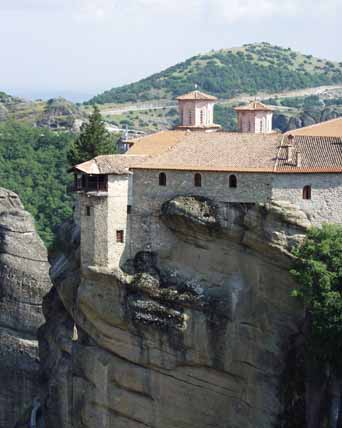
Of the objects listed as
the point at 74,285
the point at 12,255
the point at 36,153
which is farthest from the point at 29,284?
the point at 36,153

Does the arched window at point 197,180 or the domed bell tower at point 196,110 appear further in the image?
the domed bell tower at point 196,110

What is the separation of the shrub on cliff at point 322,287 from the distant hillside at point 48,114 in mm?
96909

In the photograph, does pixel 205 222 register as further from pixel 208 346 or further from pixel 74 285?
pixel 74 285

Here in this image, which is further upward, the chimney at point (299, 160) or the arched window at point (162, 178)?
the chimney at point (299, 160)

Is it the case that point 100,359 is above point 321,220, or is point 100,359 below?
below

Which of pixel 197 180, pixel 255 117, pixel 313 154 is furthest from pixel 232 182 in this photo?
pixel 255 117

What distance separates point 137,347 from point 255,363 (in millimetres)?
5488

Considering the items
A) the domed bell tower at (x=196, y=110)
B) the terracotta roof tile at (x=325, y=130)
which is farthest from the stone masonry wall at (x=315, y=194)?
the domed bell tower at (x=196, y=110)

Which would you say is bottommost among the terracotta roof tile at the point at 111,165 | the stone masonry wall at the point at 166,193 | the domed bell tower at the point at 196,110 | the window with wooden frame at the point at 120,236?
the window with wooden frame at the point at 120,236

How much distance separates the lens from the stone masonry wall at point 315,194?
44.8 metres

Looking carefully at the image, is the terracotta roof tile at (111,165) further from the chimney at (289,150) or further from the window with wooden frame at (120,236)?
the chimney at (289,150)

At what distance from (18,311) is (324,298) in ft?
101

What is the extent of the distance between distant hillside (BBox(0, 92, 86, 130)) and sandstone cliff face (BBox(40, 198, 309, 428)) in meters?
91.1

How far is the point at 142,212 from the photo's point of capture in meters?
47.4
